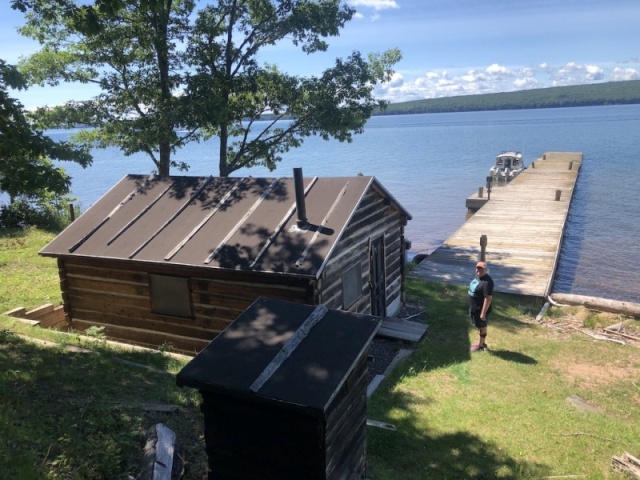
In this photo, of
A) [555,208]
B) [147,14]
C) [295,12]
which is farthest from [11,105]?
[555,208]

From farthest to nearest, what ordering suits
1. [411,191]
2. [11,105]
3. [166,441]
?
[411,191], [11,105], [166,441]

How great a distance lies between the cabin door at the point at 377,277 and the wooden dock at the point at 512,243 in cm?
604

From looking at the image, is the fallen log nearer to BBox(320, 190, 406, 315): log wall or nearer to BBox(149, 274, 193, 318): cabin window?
BBox(320, 190, 406, 315): log wall

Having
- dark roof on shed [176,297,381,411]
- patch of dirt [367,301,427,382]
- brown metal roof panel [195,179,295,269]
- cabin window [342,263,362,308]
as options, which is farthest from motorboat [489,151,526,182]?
dark roof on shed [176,297,381,411]

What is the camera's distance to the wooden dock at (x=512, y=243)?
2002 centimetres

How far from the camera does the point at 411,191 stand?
59312 mm

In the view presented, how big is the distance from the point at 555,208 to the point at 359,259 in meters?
26.2

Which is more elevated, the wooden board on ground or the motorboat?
the motorboat

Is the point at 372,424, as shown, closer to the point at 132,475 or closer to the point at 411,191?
the point at 132,475

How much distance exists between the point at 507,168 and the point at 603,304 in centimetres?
4039

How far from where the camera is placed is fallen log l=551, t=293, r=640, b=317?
16469 mm

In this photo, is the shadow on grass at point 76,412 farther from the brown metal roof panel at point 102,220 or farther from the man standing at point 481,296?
the man standing at point 481,296

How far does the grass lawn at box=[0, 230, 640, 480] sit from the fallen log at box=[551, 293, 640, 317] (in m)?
3.40

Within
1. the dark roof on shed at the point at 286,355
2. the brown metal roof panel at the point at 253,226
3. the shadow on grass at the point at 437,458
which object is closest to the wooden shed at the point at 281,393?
the dark roof on shed at the point at 286,355
